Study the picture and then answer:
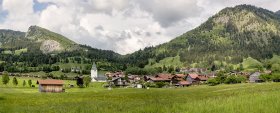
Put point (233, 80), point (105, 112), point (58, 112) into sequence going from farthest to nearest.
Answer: point (233, 80)
point (58, 112)
point (105, 112)

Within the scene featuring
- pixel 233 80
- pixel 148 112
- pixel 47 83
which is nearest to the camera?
pixel 148 112

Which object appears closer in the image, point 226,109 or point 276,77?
point 226,109

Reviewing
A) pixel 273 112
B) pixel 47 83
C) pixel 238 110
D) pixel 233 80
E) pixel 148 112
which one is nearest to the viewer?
pixel 273 112

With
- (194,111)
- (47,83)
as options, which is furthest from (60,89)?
(194,111)

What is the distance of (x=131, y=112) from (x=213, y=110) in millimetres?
6084

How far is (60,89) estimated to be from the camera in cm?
16300

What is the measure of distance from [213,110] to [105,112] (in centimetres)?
864

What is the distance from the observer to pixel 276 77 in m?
168

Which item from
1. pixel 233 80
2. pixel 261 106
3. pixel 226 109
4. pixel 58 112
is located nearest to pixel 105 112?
pixel 58 112

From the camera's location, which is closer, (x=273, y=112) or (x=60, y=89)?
(x=273, y=112)

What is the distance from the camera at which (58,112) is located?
99.8ft

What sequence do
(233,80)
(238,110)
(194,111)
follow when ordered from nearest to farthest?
(238,110), (194,111), (233,80)

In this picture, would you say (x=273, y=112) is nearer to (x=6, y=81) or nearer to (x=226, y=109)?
(x=226, y=109)

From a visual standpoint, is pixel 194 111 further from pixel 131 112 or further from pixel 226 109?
pixel 131 112
